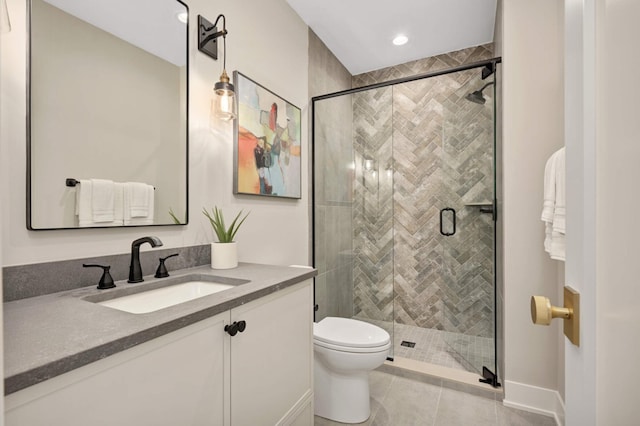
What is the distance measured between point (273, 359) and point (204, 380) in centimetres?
34

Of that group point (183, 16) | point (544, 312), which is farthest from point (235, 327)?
point (183, 16)

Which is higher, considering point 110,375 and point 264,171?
point 264,171

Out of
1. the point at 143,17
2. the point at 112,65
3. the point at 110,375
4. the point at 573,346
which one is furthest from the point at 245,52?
the point at 573,346

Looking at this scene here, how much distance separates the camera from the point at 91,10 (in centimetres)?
117

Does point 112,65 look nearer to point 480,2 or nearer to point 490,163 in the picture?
point 490,163

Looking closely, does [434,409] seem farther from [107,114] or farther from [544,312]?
[107,114]

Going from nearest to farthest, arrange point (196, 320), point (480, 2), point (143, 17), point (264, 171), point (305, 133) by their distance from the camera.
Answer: point (196, 320)
point (143, 17)
point (264, 171)
point (480, 2)
point (305, 133)

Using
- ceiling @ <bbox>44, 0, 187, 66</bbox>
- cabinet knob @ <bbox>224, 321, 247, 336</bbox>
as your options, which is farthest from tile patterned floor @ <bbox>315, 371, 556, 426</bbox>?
ceiling @ <bbox>44, 0, 187, 66</bbox>

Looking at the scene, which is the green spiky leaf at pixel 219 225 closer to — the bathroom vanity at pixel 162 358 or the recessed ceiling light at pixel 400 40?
the bathroom vanity at pixel 162 358

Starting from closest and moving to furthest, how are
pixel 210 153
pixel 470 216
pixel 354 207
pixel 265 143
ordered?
pixel 210 153 < pixel 265 143 < pixel 470 216 < pixel 354 207

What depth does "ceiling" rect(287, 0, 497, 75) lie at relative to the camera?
234cm

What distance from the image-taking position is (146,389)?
771 mm

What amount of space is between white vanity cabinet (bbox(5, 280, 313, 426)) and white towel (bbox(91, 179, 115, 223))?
635 mm

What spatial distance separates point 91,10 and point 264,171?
1100 millimetres
